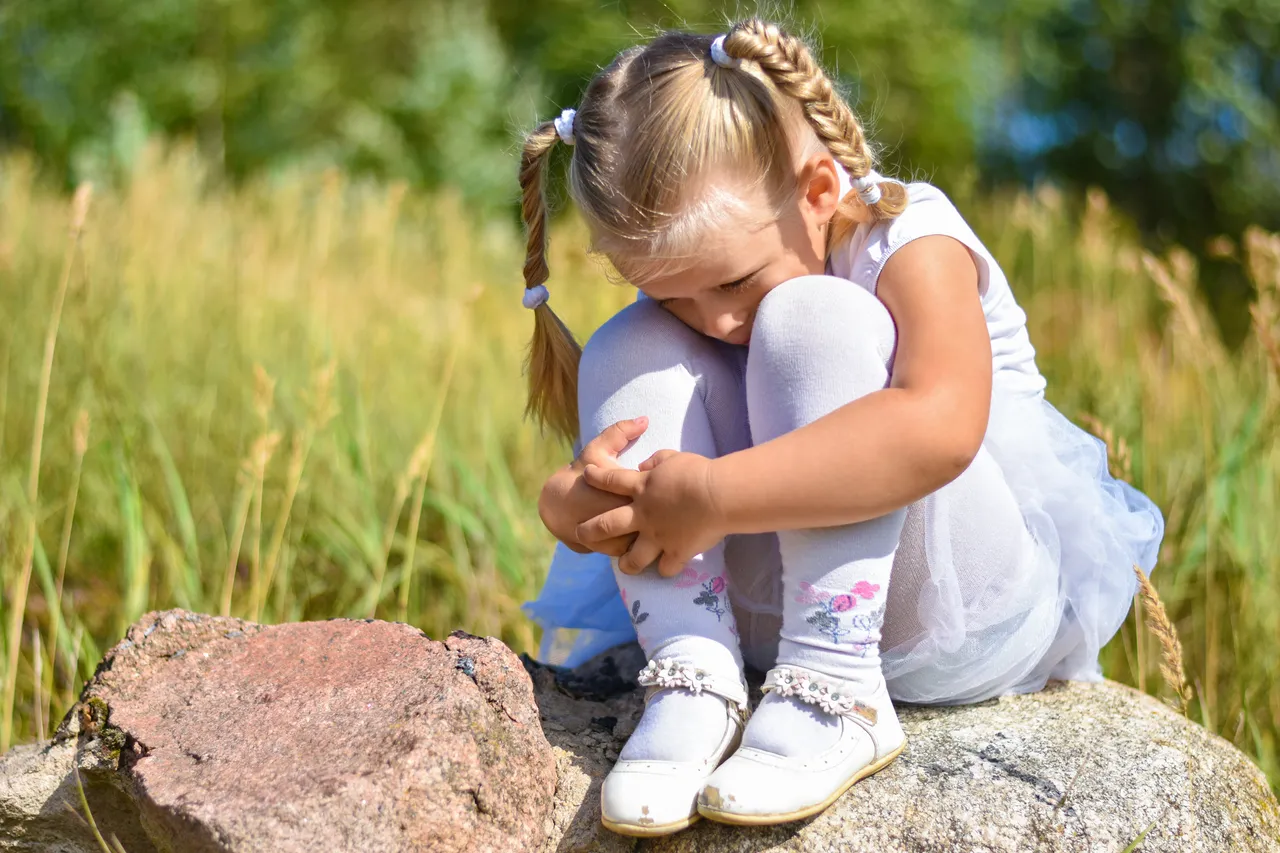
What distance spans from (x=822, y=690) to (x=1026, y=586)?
37cm

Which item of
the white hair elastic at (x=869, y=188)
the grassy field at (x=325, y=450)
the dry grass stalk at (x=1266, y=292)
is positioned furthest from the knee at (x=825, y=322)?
the dry grass stalk at (x=1266, y=292)

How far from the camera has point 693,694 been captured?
4.11 ft

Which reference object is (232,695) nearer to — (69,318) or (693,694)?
(693,694)

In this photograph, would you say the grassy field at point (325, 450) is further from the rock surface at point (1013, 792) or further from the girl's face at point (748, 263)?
the girl's face at point (748, 263)

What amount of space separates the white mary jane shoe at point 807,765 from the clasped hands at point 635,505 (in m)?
0.19

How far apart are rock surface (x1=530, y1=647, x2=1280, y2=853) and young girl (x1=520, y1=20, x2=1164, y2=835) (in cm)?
5

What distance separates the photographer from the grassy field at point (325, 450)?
193 centimetres

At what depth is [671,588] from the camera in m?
1.32

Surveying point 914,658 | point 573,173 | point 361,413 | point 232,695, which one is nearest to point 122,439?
point 361,413

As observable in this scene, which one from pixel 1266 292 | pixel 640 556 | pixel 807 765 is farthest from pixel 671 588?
pixel 1266 292

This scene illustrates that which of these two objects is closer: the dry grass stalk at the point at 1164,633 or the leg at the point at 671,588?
the leg at the point at 671,588

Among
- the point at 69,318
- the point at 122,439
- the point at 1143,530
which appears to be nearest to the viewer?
the point at 1143,530

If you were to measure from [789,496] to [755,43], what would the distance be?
22.2 inches

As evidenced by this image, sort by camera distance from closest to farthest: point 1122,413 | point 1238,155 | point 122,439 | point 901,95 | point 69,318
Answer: point 122,439, point 1122,413, point 69,318, point 1238,155, point 901,95
